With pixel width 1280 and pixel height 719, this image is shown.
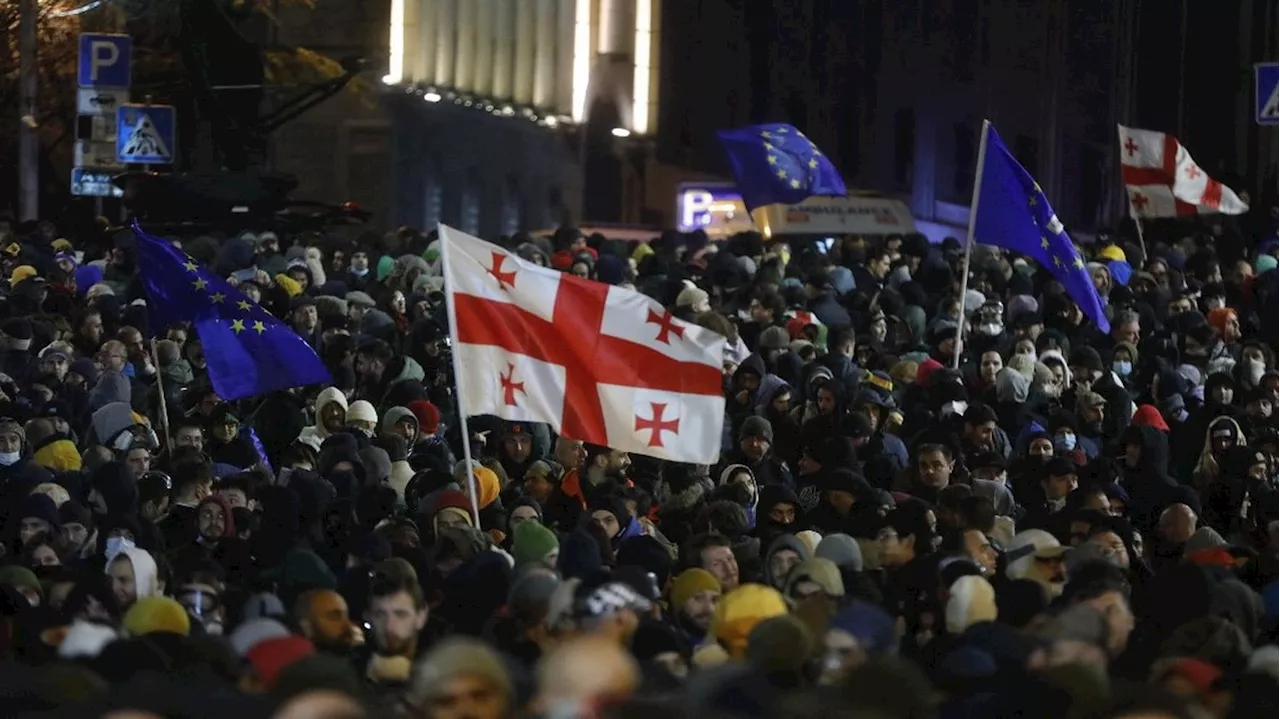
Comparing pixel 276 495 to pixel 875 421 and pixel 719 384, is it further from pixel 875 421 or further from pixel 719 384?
pixel 875 421

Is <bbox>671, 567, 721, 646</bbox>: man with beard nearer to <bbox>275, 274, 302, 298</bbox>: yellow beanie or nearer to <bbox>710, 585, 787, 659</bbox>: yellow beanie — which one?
<bbox>710, 585, 787, 659</bbox>: yellow beanie

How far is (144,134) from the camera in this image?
2856 centimetres

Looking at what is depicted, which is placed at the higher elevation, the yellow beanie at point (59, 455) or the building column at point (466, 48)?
the building column at point (466, 48)

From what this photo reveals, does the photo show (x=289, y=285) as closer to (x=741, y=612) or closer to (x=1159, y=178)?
(x=1159, y=178)

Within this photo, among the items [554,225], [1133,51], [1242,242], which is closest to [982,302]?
[1242,242]

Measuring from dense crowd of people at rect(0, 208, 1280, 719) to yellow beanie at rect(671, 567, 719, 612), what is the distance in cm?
2

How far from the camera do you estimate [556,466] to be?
1548 centimetres

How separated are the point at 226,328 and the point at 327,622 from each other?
567 centimetres

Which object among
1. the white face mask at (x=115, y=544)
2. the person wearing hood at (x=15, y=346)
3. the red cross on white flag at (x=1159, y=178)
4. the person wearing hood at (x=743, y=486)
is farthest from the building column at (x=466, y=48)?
the white face mask at (x=115, y=544)

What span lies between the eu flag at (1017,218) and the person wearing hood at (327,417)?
156 inches

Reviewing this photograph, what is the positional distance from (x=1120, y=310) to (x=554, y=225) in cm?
2468

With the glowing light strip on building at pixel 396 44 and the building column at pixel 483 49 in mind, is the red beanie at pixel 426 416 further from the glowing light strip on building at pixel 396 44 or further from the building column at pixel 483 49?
the building column at pixel 483 49

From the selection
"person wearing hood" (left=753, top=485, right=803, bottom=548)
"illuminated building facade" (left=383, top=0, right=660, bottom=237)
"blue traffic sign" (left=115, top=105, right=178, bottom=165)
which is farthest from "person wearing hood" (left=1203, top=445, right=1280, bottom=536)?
"illuminated building facade" (left=383, top=0, right=660, bottom=237)

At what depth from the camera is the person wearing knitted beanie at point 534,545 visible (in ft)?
41.2
